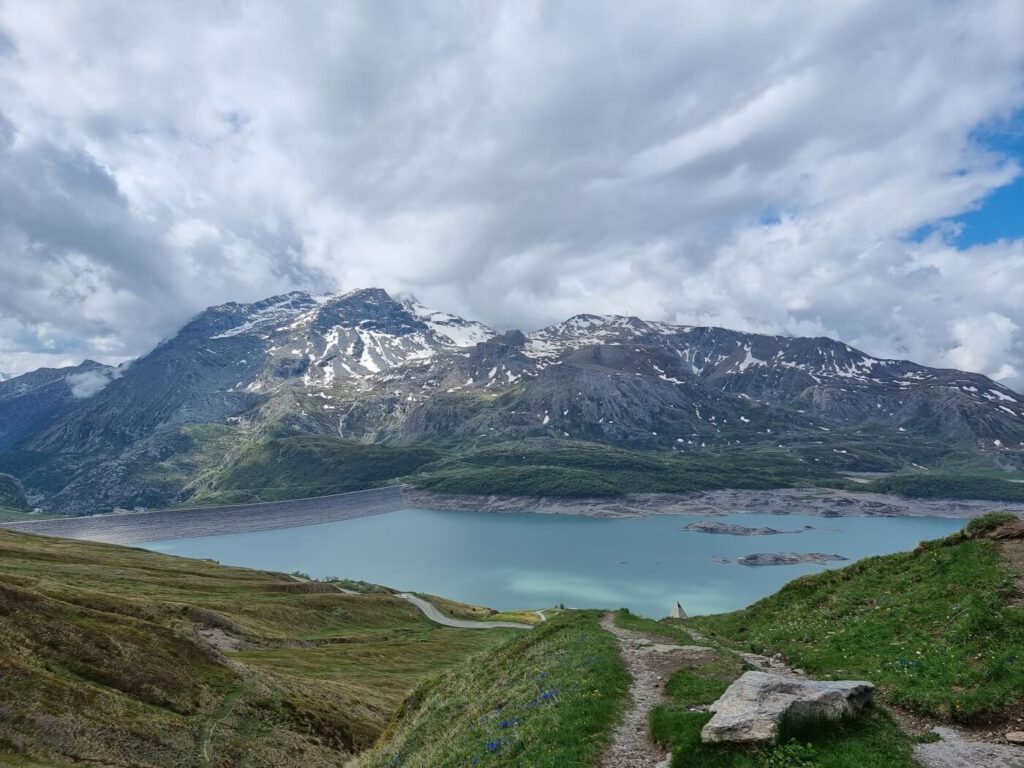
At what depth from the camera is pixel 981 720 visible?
1514 cm

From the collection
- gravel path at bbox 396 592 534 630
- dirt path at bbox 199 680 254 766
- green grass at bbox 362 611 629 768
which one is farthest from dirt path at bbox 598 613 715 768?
gravel path at bbox 396 592 534 630

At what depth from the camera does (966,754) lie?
13648 millimetres

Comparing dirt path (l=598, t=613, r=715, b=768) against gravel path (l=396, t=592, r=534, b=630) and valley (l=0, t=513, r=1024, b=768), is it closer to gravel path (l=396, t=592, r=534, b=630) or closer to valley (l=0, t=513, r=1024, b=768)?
valley (l=0, t=513, r=1024, b=768)

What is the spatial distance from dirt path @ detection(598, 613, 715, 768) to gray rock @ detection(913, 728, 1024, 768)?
6.15 metres

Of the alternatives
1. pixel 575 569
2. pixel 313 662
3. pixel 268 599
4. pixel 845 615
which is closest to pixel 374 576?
pixel 575 569

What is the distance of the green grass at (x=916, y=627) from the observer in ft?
54.6

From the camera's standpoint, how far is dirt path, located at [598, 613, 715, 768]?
48.8 ft

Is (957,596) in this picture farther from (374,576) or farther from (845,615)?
(374,576)

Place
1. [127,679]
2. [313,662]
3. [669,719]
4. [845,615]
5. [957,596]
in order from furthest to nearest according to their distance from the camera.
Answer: [313,662] → [127,679] → [845,615] → [957,596] → [669,719]

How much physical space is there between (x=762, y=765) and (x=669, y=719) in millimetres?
4153

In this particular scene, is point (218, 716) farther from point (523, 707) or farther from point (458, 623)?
point (458, 623)

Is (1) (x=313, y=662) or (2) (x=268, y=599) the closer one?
(1) (x=313, y=662)

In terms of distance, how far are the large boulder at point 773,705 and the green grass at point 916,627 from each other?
361 centimetres

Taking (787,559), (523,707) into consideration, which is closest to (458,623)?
(523,707)
